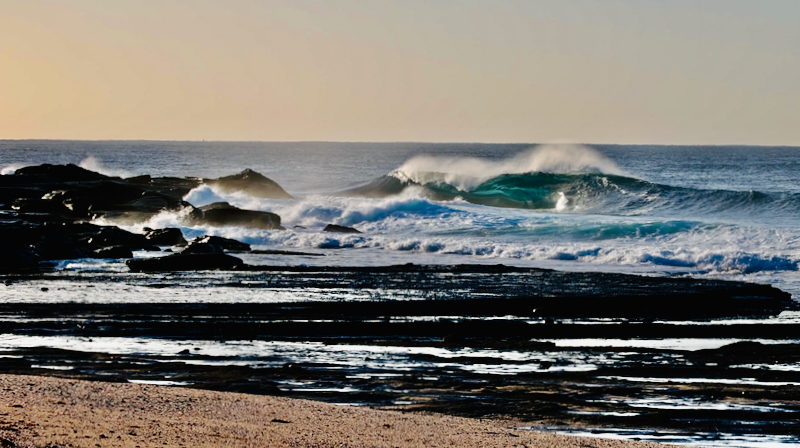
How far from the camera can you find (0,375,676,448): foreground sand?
803 centimetres

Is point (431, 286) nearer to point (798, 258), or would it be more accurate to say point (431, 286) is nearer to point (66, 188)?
point (798, 258)

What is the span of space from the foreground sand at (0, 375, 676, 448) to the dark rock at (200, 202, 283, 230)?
84.0ft

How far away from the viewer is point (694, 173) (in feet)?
306

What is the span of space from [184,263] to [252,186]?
3008 cm

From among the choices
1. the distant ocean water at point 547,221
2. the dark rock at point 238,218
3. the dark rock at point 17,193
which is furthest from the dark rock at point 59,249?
the dark rock at point 17,193

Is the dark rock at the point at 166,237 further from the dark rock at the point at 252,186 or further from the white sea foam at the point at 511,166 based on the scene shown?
the white sea foam at the point at 511,166

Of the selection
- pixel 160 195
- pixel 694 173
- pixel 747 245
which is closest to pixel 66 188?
pixel 160 195

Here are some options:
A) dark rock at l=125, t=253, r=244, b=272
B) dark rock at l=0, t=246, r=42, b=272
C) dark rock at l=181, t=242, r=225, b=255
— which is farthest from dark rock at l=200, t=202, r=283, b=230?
dark rock at l=125, t=253, r=244, b=272

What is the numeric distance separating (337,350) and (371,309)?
371 cm

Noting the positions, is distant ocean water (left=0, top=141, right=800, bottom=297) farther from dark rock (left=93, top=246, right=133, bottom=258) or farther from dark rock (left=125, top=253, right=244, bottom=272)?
dark rock (left=93, top=246, right=133, bottom=258)

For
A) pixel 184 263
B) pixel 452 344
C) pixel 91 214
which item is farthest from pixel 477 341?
pixel 91 214

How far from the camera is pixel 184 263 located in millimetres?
23297

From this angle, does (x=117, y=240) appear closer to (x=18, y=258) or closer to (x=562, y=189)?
(x=18, y=258)

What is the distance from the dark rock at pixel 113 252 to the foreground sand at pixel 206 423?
1515 cm
